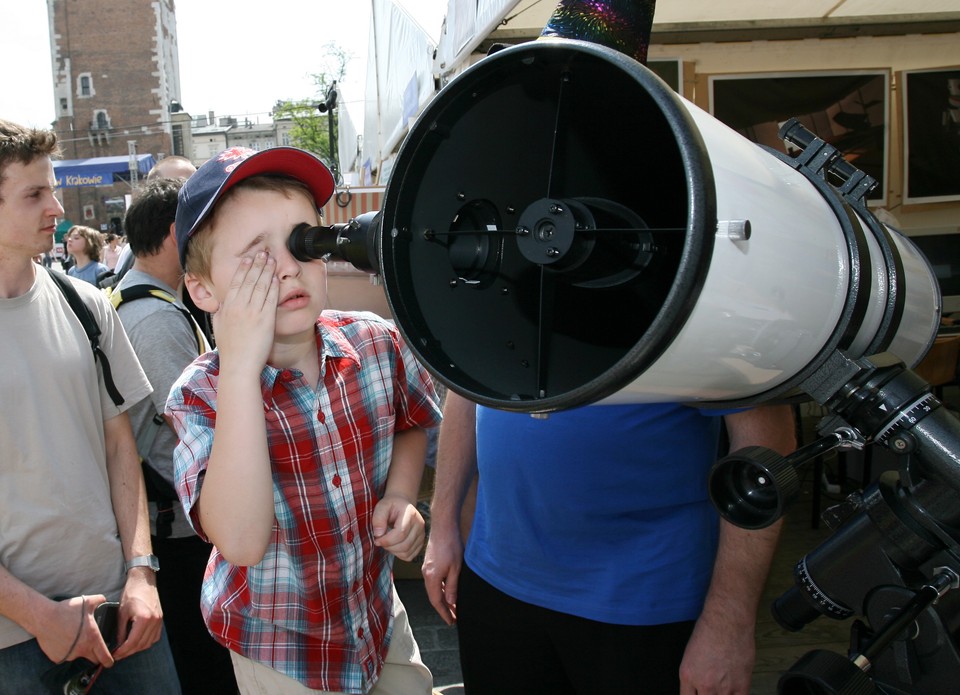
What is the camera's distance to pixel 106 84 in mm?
43281

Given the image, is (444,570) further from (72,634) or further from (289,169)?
(289,169)

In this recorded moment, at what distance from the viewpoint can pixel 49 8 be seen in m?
43.3

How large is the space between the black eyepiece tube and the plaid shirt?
26 centimetres

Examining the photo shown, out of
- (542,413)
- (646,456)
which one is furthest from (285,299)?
(646,456)

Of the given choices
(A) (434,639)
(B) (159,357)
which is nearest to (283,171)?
(B) (159,357)

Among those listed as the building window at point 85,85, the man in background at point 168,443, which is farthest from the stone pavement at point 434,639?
the building window at point 85,85

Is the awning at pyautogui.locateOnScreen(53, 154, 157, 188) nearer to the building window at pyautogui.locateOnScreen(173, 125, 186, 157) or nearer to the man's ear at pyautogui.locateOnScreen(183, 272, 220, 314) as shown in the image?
the building window at pyautogui.locateOnScreen(173, 125, 186, 157)

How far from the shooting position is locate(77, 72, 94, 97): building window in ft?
143

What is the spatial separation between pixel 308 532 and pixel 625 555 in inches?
22.3

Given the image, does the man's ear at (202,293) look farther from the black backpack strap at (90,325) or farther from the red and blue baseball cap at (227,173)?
the black backpack strap at (90,325)

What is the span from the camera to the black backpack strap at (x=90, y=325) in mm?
1863

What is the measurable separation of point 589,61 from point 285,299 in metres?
0.61

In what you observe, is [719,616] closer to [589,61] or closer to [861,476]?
[589,61]

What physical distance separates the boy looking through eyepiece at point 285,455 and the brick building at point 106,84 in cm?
4626
